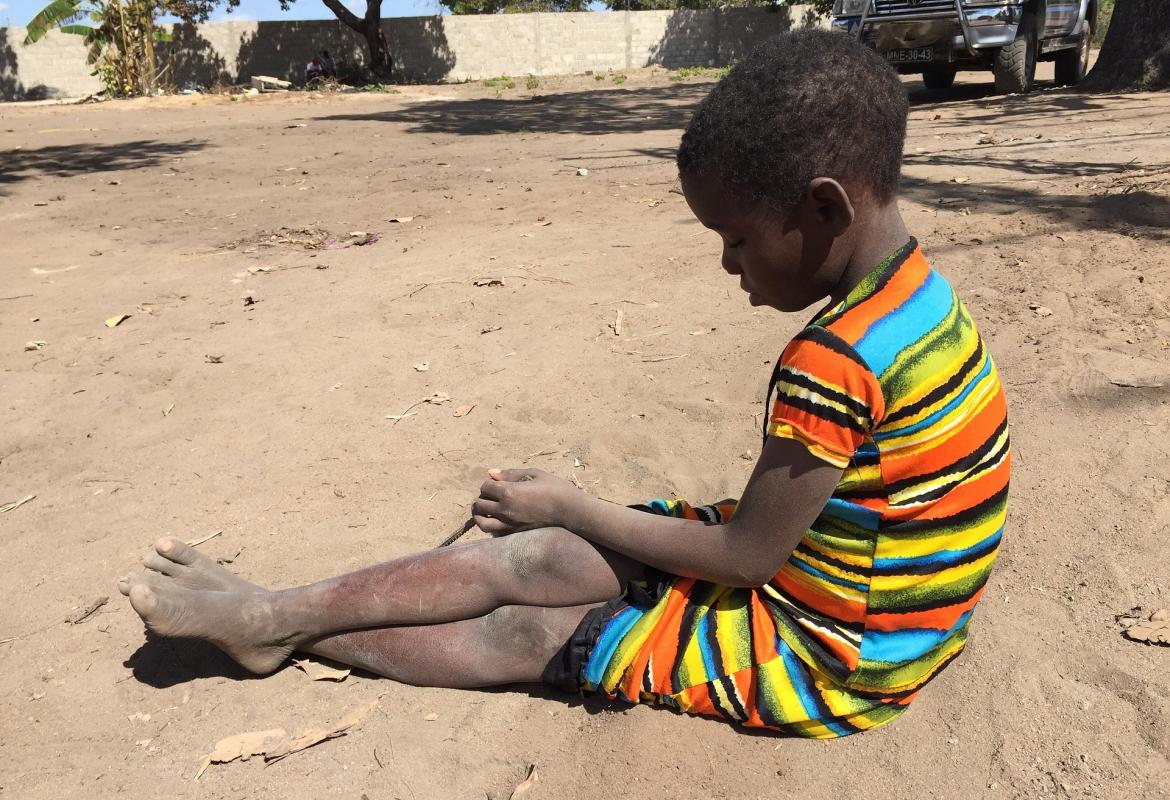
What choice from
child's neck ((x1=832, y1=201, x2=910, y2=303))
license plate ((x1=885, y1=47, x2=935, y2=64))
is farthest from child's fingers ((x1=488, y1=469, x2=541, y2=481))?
license plate ((x1=885, y1=47, x2=935, y2=64))

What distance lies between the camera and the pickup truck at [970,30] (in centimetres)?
1127

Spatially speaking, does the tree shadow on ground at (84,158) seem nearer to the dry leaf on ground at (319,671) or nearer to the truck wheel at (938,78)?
the dry leaf on ground at (319,671)

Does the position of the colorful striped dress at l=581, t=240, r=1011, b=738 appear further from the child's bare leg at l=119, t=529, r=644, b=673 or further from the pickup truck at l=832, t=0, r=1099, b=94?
the pickup truck at l=832, t=0, r=1099, b=94

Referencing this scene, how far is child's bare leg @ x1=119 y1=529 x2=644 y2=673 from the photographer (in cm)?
217

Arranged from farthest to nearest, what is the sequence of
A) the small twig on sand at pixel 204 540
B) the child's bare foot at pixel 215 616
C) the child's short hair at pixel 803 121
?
the small twig on sand at pixel 204 540 < the child's bare foot at pixel 215 616 < the child's short hair at pixel 803 121

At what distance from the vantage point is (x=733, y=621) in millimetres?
2053

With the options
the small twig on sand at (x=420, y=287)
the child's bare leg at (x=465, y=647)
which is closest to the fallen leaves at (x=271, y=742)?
the child's bare leg at (x=465, y=647)

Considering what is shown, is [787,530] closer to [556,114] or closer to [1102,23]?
[556,114]

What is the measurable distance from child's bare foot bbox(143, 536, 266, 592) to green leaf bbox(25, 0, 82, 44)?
22.8m

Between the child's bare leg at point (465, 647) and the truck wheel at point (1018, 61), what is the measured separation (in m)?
11.6

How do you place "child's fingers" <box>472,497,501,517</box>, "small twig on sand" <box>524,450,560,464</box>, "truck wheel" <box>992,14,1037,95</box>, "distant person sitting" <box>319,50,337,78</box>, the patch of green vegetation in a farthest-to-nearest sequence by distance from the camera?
"distant person sitting" <box>319,50,337,78</box>
the patch of green vegetation
"truck wheel" <box>992,14,1037,95</box>
"small twig on sand" <box>524,450,560,464</box>
"child's fingers" <box>472,497,501,517</box>

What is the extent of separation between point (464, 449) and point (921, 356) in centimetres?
224

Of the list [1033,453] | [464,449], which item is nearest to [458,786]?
[464,449]

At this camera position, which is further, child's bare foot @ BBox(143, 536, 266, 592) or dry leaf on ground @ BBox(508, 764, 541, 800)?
child's bare foot @ BBox(143, 536, 266, 592)
